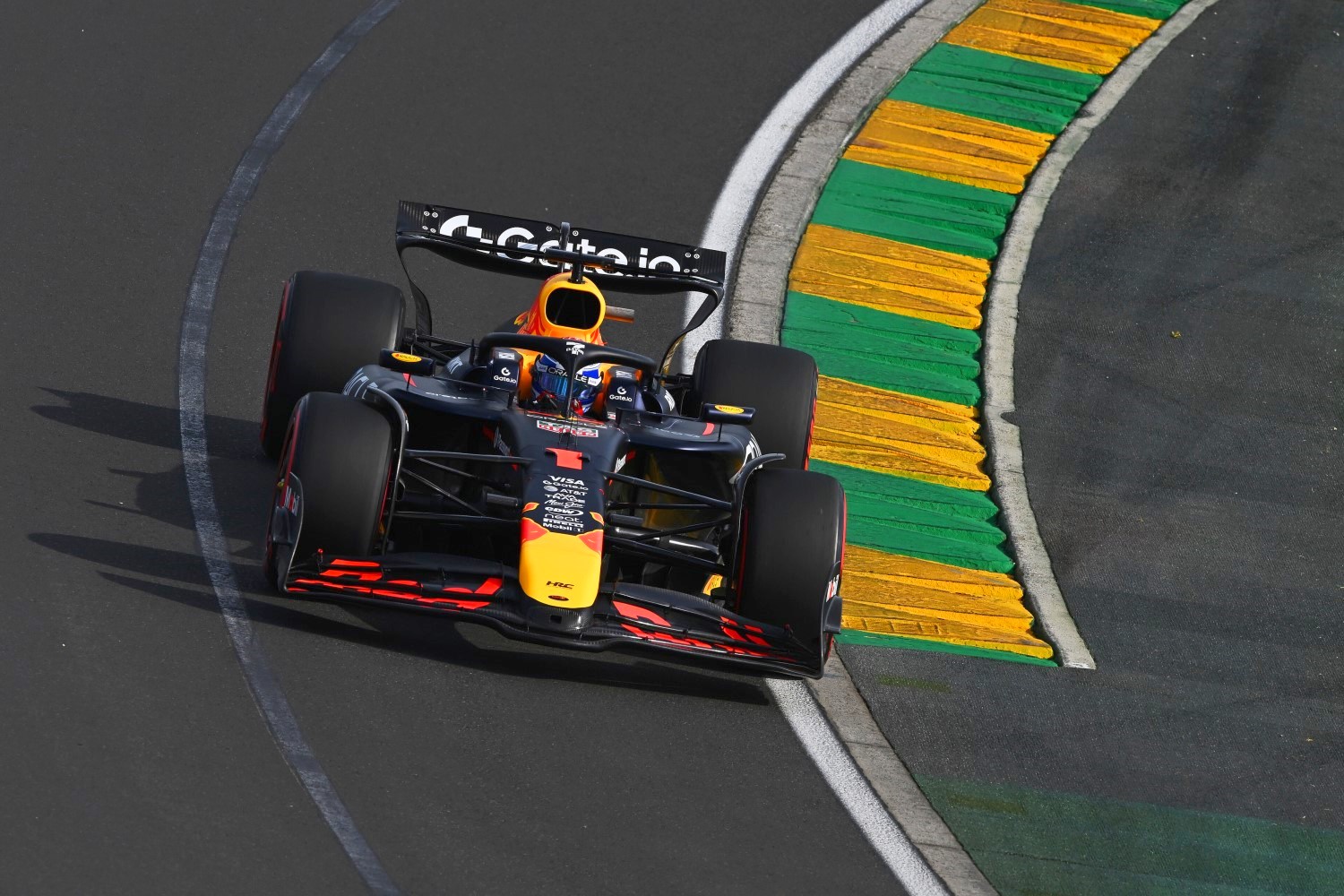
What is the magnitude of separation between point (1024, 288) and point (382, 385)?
563 cm

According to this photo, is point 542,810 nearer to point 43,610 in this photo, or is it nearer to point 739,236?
point 43,610

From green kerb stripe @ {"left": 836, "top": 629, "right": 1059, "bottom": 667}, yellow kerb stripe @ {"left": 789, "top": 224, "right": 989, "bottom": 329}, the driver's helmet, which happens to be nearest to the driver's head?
the driver's helmet

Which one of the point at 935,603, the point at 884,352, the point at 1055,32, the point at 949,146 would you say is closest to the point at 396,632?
the point at 935,603

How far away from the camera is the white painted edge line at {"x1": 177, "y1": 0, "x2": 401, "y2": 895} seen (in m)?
6.70

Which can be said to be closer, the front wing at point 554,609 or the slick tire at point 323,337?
the front wing at point 554,609

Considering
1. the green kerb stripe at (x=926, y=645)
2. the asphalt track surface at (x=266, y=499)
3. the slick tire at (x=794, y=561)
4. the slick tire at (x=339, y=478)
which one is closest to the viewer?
the asphalt track surface at (x=266, y=499)

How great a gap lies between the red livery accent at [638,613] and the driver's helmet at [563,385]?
4.55 feet

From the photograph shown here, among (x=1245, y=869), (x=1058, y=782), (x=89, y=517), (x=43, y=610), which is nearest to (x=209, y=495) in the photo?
(x=89, y=517)

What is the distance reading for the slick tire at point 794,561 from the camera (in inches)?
307

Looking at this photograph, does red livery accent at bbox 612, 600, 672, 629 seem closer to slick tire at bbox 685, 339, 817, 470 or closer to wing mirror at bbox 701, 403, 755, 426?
wing mirror at bbox 701, 403, 755, 426

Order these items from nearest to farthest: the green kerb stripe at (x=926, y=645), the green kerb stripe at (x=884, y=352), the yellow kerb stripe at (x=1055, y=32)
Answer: the green kerb stripe at (x=926, y=645), the green kerb stripe at (x=884, y=352), the yellow kerb stripe at (x=1055, y=32)

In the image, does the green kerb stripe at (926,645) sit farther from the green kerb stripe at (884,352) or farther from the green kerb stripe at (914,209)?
the green kerb stripe at (914,209)

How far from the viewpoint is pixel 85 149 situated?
1242 cm

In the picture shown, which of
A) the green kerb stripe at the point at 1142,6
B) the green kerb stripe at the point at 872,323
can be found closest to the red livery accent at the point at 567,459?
the green kerb stripe at the point at 872,323
